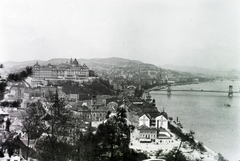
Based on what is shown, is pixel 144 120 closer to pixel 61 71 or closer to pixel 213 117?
pixel 213 117

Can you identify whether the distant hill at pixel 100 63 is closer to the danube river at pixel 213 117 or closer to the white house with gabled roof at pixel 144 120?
the danube river at pixel 213 117

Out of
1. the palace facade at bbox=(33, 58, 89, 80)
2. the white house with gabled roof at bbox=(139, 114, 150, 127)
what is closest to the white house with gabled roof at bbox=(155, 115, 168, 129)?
the white house with gabled roof at bbox=(139, 114, 150, 127)

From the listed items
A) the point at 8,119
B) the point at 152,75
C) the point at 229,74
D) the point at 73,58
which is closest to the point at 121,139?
the point at 152,75

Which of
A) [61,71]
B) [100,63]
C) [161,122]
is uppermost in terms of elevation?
[100,63]

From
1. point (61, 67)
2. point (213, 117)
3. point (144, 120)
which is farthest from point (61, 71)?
point (213, 117)

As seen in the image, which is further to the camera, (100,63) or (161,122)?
(161,122)

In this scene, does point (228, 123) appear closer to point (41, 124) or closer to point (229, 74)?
point (229, 74)
